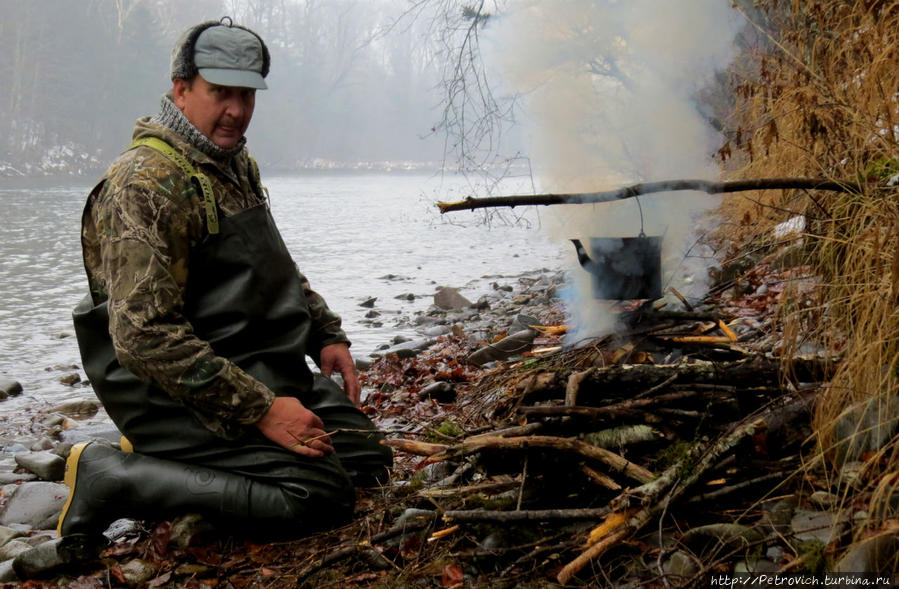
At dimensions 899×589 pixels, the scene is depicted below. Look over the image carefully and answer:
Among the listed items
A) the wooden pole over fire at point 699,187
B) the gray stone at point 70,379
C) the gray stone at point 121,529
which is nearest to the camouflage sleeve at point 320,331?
the gray stone at point 121,529

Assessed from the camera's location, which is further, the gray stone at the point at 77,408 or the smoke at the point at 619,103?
the gray stone at the point at 77,408

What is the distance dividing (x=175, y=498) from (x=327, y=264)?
13.8 meters

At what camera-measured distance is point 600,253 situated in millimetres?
5039

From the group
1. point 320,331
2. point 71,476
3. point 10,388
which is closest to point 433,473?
point 320,331

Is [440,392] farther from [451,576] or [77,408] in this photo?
[77,408]

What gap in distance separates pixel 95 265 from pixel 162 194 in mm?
447

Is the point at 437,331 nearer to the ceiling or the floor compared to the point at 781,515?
nearer to the floor

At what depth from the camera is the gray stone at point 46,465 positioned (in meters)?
4.90

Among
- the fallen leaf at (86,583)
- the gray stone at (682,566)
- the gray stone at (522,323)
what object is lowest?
the fallen leaf at (86,583)

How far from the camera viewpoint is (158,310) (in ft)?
9.96

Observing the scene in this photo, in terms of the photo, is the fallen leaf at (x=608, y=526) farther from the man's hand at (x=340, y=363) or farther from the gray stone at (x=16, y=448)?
the gray stone at (x=16, y=448)

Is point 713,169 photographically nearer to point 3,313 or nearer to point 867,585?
point 867,585

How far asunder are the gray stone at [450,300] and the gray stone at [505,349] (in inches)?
175

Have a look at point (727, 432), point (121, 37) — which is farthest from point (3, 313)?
point (121, 37)
